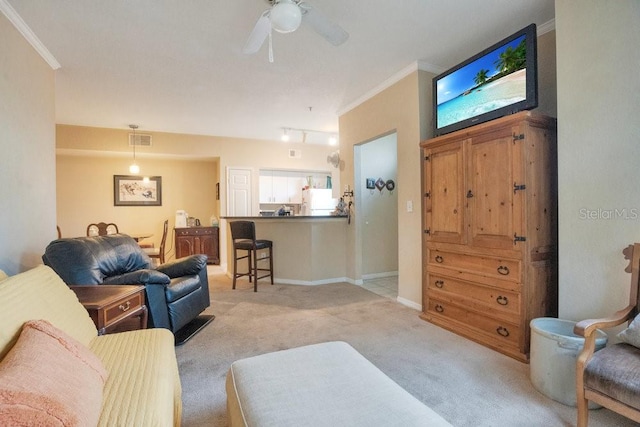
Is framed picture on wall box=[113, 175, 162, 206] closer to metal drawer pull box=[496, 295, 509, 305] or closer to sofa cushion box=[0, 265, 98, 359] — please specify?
sofa cushion box=[0, 265, 98, 359]

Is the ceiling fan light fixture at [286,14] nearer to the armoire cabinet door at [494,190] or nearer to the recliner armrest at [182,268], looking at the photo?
the armoire cabinet door at [494,190]

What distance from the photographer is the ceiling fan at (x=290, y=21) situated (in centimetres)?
178

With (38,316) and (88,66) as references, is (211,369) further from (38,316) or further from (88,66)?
(88,66)

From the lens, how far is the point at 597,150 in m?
1.85

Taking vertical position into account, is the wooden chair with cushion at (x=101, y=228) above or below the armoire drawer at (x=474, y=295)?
above

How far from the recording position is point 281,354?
55.0 inches

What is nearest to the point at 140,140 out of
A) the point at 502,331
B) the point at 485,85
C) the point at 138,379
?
the point at 138,379

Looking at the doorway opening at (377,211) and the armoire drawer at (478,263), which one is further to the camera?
the doorway opening at (377,211)

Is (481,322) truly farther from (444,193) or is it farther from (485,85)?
(485,85)

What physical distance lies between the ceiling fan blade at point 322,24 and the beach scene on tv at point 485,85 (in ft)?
4.28

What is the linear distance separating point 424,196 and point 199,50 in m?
2.62

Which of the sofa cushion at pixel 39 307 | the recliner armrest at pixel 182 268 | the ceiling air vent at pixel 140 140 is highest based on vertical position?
the ceiling air vent at pixel 140 140

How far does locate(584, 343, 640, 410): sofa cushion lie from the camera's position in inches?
49.0

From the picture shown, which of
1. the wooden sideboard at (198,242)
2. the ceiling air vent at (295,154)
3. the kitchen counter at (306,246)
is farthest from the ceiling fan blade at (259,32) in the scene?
the wooden sideboard at (198,242)
